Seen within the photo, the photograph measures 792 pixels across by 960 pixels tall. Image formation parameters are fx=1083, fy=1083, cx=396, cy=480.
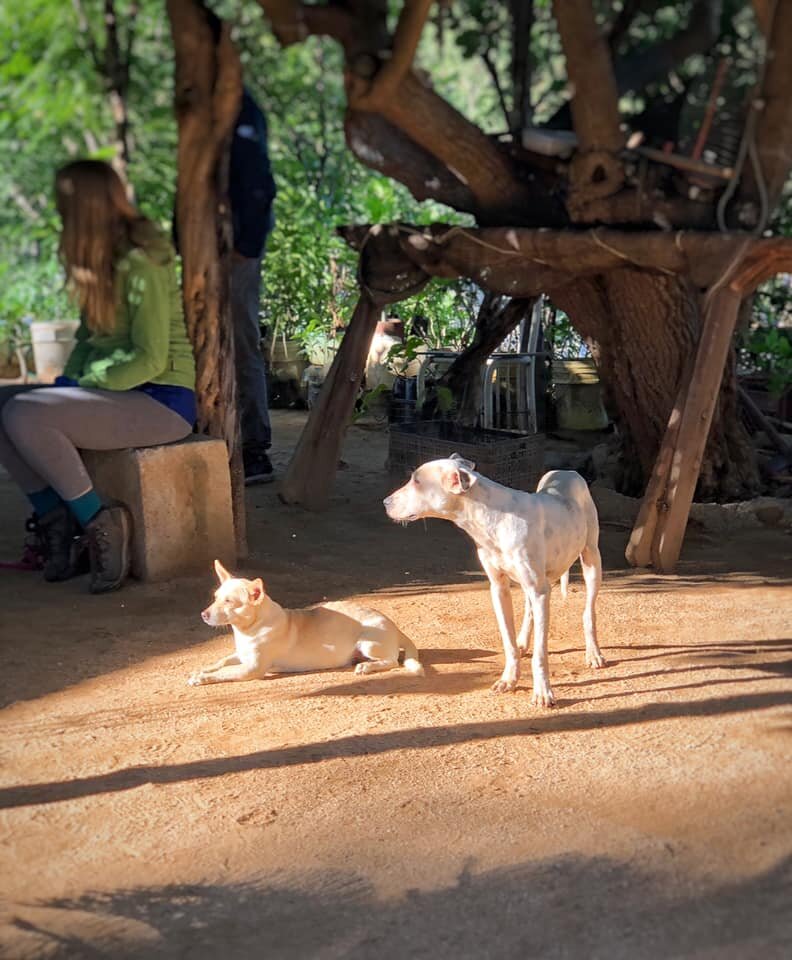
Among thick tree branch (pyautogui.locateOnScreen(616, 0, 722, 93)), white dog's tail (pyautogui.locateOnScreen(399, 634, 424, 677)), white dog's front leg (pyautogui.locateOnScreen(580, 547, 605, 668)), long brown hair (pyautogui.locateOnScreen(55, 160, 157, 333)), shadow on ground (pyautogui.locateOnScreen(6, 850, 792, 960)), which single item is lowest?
shadow on ground (pyautogui.locateOnScreen(6, 850, 792, 960))

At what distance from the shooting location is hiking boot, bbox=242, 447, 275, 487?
739cm

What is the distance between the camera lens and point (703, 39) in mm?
6281

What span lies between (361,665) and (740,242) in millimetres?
3013

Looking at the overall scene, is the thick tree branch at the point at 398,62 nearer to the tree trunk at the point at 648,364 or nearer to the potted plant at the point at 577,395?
the tree trunk at the point at 648,364

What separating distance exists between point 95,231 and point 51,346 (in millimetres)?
1733

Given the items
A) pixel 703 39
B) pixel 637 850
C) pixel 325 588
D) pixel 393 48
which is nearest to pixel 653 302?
pixel 703 39

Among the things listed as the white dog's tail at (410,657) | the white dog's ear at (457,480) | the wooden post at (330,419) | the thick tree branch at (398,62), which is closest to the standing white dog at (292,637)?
the white dog's tail at (410,657)

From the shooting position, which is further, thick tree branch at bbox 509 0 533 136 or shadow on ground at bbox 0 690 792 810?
thick tree branch at bbox 509 0 533 136

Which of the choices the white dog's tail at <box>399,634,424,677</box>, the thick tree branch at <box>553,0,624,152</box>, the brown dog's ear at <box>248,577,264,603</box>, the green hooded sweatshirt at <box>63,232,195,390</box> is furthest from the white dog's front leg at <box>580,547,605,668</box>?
the thick tree branch at <box>553,0,624,152</box>

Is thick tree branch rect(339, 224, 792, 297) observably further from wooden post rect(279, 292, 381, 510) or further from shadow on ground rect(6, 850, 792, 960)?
shadow on ground rect(6, 850, 792, 960)

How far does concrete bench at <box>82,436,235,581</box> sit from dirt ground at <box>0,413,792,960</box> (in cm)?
26

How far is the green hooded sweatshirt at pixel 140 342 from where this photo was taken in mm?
4754

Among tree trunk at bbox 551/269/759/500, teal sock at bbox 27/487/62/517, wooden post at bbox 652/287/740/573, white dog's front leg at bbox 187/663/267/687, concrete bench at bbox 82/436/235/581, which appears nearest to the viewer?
white dog's front leg at bbox 187/663/267/687

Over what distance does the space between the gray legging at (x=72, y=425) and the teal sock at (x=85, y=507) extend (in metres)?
0.02
